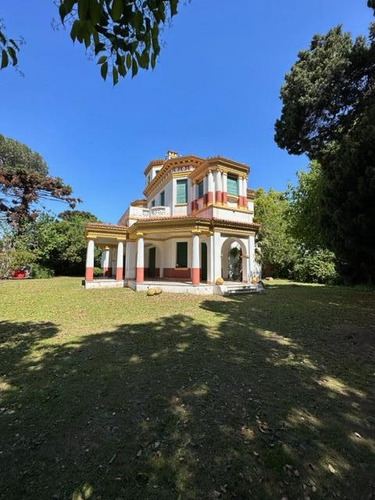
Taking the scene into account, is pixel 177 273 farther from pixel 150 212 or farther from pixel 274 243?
pixel 274 243

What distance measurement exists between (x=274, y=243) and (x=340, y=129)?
18.2 metres

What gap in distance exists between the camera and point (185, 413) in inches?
141

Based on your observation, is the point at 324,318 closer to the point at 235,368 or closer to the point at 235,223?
the point at 235,368

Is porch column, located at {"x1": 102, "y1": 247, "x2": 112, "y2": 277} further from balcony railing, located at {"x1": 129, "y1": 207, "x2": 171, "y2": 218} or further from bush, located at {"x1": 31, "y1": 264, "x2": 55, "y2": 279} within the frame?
balcony railing, located at {"x1": 129, "y1": 207, "x2": 171, "y2": 218}

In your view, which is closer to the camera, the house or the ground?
the ground

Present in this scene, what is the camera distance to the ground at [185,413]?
2506 millimetres

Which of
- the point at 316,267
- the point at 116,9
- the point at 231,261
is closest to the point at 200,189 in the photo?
the point at 231,261

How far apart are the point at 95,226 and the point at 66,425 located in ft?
53.3

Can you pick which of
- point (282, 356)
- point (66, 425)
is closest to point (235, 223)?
point (282, 356)

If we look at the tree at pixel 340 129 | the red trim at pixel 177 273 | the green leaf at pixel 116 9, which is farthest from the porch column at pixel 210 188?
the green leaf at pixel 116 9

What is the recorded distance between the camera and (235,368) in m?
5.09

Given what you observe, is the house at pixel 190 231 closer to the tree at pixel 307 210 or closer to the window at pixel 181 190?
the window at pixel 181 190

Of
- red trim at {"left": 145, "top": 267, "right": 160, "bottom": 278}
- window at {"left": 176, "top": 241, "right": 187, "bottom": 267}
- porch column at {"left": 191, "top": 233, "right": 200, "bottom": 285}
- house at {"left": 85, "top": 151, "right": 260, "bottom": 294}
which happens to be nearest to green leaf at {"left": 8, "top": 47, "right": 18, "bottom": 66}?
house at {"left": 85, "top": 151, "right": 260, "bottom": 294}

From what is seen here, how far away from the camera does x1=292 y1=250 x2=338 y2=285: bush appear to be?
26578 millimetres
